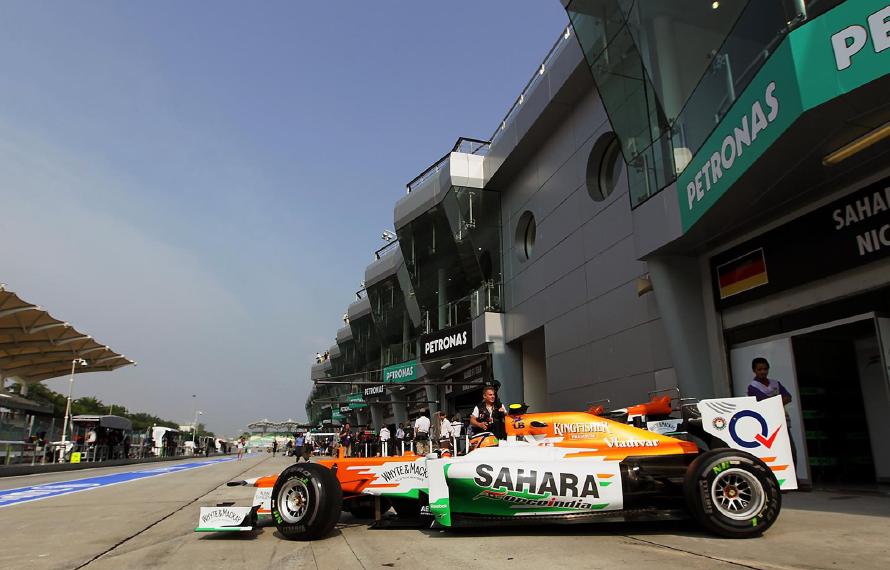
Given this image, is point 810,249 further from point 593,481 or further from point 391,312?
point 391,312

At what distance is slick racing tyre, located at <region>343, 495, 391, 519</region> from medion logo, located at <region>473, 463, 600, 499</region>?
5.65 ft

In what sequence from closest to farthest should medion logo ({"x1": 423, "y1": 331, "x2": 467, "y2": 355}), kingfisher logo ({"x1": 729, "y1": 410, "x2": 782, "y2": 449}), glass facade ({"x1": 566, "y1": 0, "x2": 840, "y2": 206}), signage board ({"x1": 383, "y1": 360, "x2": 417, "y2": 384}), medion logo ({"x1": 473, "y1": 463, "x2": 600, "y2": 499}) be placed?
medion logo ({"x1": 473, "y1": 463, "x2": 600, "y2": 499}) < kingfisher logo ({"x1": 729, "y1": 410, "x2": 782, "y2": 449}) < glass facade ({"x1": 566, "y1": 0, "x2": 840, "y2": 206}) < medion logo ({"x1": 423, "y1": 331, "x2": 467, "y2": 355}) < signage board ({"x1": 383, "y1": 360, "x2": 417, "y2": 384})

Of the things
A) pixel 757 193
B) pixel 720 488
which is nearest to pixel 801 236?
pixel 757 193

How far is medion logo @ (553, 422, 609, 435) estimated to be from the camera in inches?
229

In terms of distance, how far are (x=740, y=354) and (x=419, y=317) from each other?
902 inches

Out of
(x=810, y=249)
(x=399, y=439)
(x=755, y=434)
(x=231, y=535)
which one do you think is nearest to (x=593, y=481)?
(x=755, y=434)

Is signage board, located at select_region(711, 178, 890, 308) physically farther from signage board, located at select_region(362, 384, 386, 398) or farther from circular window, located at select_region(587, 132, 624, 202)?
→ signage board, located at select_region(362, 384, 386, 398)

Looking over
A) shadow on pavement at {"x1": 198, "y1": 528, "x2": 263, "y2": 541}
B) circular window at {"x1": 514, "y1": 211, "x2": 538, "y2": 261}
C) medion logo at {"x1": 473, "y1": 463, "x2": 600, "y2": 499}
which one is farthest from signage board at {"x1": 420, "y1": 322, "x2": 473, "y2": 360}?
medion logo at {"x1": 473, "y1": 463, "x2": 600, "y2": 499}

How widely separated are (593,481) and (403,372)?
25687mm

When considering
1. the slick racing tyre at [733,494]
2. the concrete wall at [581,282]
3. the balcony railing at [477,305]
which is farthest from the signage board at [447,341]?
the slick racing tyre at [733,494]

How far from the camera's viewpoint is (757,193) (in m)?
8.05

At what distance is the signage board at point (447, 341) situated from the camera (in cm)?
2148

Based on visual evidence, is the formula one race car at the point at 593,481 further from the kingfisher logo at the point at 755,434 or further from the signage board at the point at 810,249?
the signage board at the point at 810,249

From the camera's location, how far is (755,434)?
210 inches
